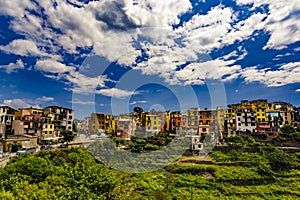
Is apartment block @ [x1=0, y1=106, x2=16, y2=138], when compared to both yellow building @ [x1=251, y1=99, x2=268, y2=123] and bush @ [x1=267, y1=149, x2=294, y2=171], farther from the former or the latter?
yellow building @ [x1=251, y1=99, x2=268, y2=123]

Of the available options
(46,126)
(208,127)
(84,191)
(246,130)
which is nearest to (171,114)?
(208,127)

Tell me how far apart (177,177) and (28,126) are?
12616mm

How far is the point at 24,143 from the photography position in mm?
15164

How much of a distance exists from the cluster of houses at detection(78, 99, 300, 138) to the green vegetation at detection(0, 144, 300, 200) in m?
7.28

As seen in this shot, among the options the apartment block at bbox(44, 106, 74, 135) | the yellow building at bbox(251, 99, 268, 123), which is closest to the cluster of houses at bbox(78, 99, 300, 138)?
the yellow building at bbox(251, 99, 268, 123)

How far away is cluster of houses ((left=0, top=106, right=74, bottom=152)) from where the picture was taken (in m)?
15.4

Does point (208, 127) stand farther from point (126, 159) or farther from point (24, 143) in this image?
point (24, 143)

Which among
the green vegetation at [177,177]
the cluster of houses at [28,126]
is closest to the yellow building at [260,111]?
the green vegetation at [177,177]

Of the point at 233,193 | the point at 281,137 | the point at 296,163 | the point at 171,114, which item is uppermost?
the point at 171,114

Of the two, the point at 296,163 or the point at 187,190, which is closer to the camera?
the point at 187,190

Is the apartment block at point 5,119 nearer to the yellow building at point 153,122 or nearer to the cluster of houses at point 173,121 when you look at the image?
the cluster of houses at point 173,121

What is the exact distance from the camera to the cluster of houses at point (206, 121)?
71.6ft

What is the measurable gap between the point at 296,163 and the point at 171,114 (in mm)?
13810

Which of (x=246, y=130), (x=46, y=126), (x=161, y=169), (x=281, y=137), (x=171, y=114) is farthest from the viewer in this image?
(x=171, y=114)
